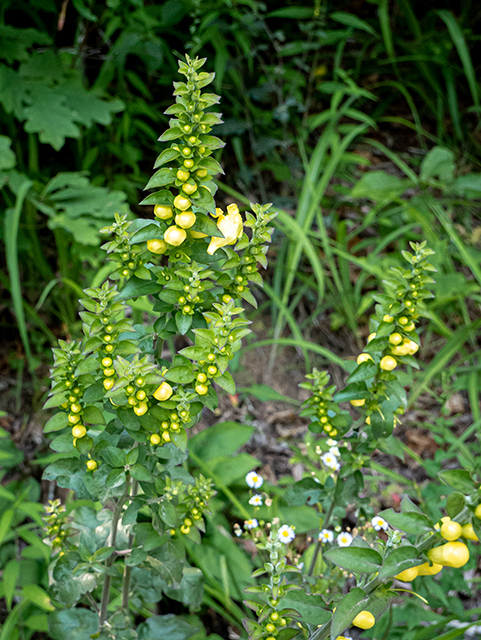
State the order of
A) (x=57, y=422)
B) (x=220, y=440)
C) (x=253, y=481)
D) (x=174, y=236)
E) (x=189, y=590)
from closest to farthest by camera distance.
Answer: (x=174, y=236), (x=57, y=422), (x=189, y=590), (x=253, y=481), (x=220, y=440)

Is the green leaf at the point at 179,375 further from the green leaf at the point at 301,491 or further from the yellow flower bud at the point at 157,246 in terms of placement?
the green leaf at the point at 301,491

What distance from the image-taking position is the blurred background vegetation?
1951mm

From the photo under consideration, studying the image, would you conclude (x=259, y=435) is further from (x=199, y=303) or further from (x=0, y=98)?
(x=0, y=98)

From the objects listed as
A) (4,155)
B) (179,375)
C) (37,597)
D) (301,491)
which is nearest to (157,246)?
(179,375)

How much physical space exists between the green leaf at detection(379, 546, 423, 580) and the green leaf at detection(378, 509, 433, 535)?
0.03m

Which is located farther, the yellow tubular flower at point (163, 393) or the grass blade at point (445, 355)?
the grass blade at point (445, 355)

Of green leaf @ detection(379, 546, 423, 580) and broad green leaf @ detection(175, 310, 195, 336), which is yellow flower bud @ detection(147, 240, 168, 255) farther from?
green leaf @ detection(379, 546, 423, 580)

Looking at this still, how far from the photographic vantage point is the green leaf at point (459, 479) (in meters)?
0.73

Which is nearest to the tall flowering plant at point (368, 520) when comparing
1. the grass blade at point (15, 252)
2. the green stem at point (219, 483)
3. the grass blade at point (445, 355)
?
the green stem at point (219, 483)

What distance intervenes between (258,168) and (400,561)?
6.86 ft

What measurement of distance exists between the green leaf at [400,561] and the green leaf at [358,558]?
0.8 inches

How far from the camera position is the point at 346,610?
75cm

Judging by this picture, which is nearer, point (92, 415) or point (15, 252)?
point (92, 415)

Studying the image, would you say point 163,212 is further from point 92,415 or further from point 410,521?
point 410,521
